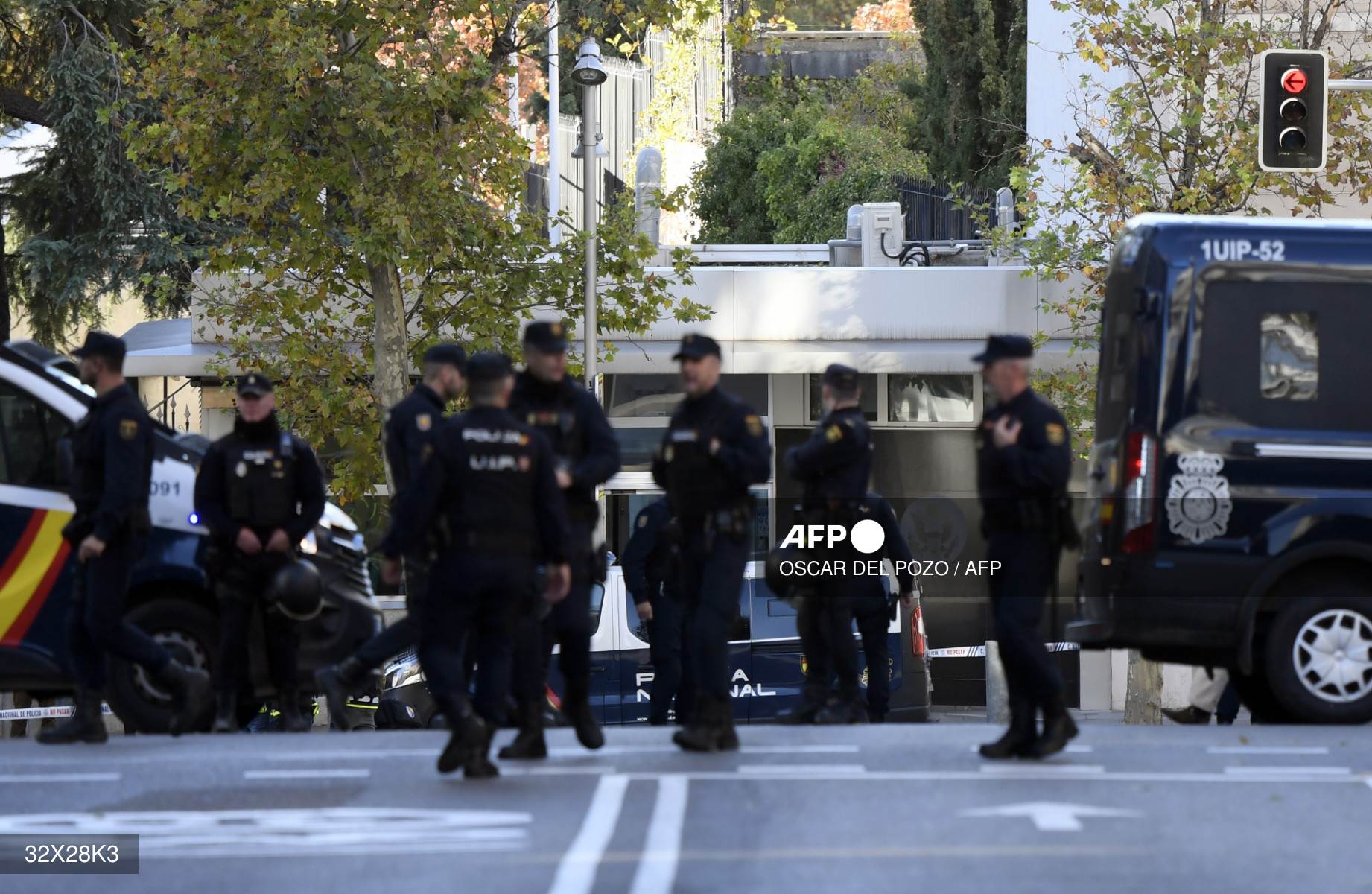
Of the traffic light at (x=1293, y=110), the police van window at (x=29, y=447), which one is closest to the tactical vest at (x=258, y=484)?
the police van window at (x=29, y=447)

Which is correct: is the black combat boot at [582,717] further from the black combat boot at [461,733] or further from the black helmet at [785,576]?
the black helmet at [785,576]

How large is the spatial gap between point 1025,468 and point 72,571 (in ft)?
16.6

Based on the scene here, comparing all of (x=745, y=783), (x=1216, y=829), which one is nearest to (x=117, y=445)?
(x=745, y=783)

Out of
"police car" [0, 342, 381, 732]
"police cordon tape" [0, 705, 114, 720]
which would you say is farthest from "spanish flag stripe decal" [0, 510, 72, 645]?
"police cordon tape" [0, 705, 114, 720]

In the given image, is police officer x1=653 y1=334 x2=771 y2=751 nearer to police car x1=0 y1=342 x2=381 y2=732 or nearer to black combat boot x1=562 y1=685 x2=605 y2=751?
black combat boot x1=562 y1=685 x2=605 y2=751

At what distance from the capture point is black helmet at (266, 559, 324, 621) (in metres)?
10.9

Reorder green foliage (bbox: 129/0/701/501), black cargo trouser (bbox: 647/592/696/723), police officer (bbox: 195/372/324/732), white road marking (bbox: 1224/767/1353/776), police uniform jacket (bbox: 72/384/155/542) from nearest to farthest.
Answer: white road marking (bbox: 1224/767/1353/776), police uniform jacket (bbox: 72/384/155/542), police officer (bbox: 195/372/324/732), black cargo trouser (bbox: 647/592/696/723), green foliage (bbox: 129/0/701/501)

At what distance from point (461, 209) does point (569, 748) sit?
9.23 metres

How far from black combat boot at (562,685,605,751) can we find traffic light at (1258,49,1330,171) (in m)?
9.55

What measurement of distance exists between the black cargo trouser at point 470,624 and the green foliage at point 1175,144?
12019 millimetres

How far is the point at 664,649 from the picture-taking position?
13.2m

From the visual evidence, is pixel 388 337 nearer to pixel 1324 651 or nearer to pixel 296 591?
Answer: pixel 296 591

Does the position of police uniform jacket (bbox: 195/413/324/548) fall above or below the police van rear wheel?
above

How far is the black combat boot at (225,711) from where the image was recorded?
11047mm
